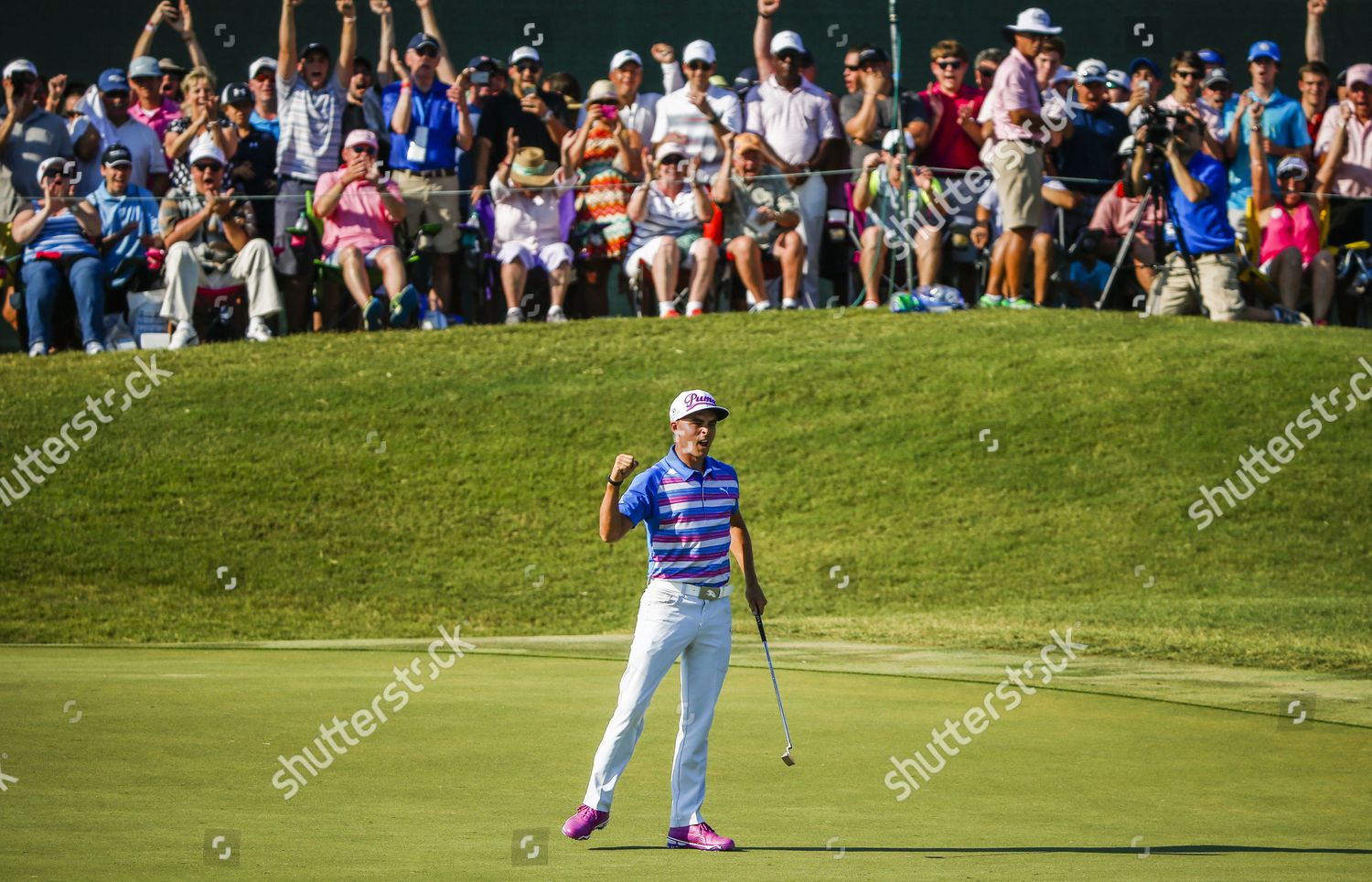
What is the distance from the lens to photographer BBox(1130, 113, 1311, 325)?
18.0 m

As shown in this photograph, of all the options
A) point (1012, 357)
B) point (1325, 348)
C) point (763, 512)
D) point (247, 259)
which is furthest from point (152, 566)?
point (1325, 348)

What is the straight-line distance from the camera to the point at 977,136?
18.3 metres

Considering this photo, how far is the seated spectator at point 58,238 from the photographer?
56.5 ft

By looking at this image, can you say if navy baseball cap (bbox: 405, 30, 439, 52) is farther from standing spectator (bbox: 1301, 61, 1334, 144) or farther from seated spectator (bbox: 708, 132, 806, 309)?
standing spectator (bbox: 1301, 61, 1334, 144)

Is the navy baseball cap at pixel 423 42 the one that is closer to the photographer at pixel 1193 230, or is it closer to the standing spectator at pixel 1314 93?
the photographer at pixel 1193 230

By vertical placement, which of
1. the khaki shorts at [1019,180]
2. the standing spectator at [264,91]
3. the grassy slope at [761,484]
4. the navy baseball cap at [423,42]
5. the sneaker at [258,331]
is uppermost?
the navy baseball cap at [423,42]

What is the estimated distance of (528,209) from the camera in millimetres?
18188

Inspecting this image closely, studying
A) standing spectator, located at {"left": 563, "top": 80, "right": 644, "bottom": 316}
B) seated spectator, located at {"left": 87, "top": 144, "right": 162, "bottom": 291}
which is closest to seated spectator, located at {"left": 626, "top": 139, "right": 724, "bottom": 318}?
standing spectator, located at {"left": 563, "top": 80, "right": 644, "bottom": 316}

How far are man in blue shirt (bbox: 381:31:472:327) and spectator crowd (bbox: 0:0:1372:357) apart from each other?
0.03 metres

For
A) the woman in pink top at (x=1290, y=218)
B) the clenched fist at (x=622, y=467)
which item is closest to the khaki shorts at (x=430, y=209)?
the woman in pink top at (x=1290, y=218)

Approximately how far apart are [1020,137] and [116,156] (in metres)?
8.54

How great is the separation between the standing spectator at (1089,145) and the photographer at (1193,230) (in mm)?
629

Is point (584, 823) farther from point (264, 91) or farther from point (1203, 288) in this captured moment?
point (1203, 288)

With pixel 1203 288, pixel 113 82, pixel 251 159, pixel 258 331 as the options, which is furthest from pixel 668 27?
pixel 1203 288
